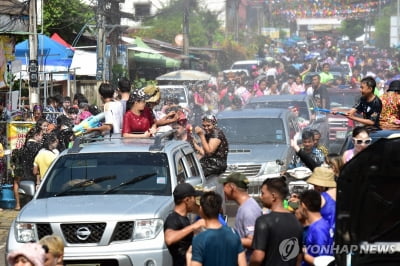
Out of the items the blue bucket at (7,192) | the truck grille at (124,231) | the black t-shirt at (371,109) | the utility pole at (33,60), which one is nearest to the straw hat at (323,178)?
the truck grille at (124,231)

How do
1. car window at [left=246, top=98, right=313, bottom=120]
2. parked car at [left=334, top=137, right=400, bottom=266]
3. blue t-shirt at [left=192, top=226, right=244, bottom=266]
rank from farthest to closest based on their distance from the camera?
car window at [left=246, top=98, right=313, bottom=120] < blue t-shirt at [left=192, top=226, right=244, bottom=266] < parked car at [left=334, top=137, right=400, bottom=266]

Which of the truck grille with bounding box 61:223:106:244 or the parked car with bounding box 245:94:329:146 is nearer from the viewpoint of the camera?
the truck grille with bounding box 61:223:106:244

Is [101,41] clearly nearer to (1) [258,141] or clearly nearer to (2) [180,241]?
(1) [258,141]

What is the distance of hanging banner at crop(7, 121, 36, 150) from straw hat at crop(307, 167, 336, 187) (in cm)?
1053

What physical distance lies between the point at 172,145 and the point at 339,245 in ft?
17.0

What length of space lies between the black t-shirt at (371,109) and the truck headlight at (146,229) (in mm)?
4363

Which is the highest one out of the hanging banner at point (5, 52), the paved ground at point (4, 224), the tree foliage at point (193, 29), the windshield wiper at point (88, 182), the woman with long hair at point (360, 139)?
the tree foliage at point (193, 29)

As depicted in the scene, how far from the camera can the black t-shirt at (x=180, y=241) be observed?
8578mm

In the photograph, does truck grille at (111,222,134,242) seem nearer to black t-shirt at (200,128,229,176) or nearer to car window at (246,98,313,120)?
black t-shirt at (200,128,229,176)

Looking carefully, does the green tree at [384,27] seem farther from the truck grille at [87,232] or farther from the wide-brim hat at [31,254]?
the wide-brim hat at [31,254]

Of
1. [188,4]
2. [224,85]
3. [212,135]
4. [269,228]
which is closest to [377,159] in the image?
[269,228]

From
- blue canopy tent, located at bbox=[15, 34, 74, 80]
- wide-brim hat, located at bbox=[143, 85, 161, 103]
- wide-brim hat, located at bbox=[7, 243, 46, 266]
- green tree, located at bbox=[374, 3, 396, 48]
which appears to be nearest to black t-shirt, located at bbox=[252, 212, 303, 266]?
wide-brim hat, located at bbox=[7, 243, 46, 266]

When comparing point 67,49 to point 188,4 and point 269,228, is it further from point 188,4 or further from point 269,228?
point 269,228

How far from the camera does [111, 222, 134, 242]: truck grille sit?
9664 mm
